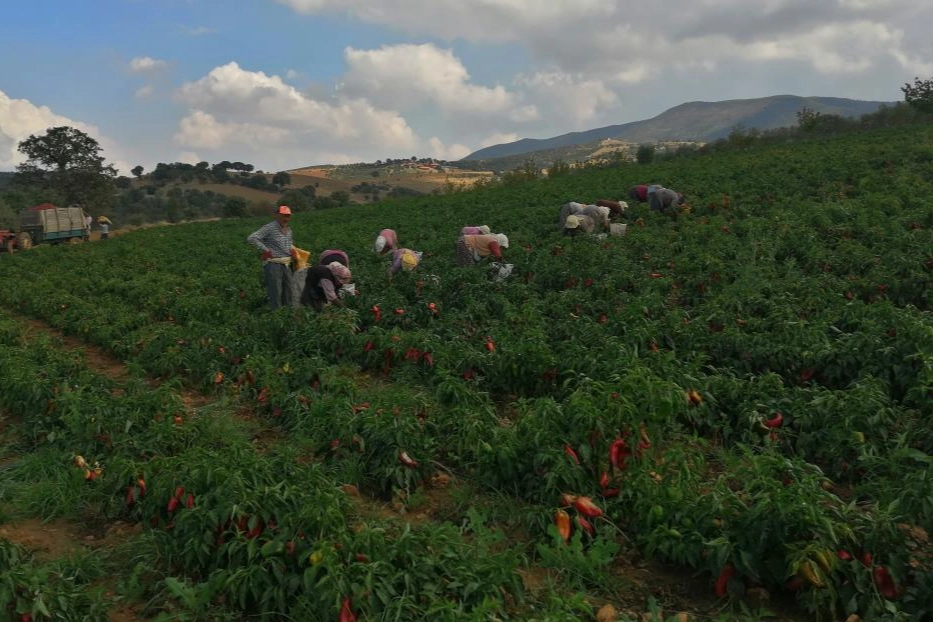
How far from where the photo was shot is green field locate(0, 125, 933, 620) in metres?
3.05

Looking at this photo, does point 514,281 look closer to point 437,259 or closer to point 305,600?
point 437,259

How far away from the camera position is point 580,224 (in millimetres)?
13070

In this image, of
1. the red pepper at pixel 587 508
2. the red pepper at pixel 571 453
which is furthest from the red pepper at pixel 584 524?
the red pepper at pixel 571 453

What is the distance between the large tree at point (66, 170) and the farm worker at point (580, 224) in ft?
150

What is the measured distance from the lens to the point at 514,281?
9.59 m

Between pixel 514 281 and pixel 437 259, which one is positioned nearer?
pixel 514 281

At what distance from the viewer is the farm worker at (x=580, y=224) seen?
513 inches

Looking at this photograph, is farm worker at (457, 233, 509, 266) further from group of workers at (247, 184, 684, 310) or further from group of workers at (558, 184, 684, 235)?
group of workers at (558, 184, 684, 235)

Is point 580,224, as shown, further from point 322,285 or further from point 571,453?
point 571,453

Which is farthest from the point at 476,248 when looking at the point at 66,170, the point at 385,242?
the point at 66,170

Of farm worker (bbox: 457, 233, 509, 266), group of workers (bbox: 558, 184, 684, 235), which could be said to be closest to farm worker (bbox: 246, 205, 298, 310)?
farm worker (bbox: 457, 233, 509, 266)

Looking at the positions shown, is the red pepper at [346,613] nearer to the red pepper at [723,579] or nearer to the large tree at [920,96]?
the red pepper at [723,579]

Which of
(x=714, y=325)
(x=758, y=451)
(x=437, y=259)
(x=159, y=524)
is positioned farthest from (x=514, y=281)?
(x=159, y=524)

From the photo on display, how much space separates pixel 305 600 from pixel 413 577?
502 millimetres
